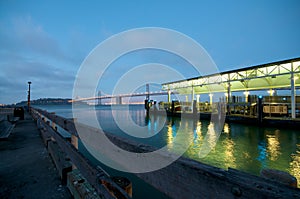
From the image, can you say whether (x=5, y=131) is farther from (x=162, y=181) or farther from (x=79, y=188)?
(x=162, y=181)

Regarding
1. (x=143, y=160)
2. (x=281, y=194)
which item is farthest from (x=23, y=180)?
(x=281, y=194)

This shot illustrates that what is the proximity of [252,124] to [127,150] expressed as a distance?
15.6 m

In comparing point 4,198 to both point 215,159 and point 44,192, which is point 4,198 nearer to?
point 44,192

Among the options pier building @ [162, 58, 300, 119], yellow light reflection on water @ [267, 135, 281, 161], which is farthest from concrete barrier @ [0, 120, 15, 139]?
pier building @ [162, 58, 300, 119]

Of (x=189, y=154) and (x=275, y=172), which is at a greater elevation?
(x=275, y=172)

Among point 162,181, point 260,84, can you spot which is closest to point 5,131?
point 162,181

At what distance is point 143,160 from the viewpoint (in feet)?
3.73

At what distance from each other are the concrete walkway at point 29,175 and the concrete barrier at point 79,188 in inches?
9.3

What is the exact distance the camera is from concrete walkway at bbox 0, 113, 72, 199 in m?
2.30

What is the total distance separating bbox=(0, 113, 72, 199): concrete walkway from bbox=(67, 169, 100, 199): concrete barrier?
0.24 meters

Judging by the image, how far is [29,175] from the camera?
2814 millimetres

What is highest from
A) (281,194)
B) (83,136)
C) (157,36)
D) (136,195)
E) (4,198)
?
(157,36)

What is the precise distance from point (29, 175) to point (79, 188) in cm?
168

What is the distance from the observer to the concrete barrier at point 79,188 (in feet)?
5.61
